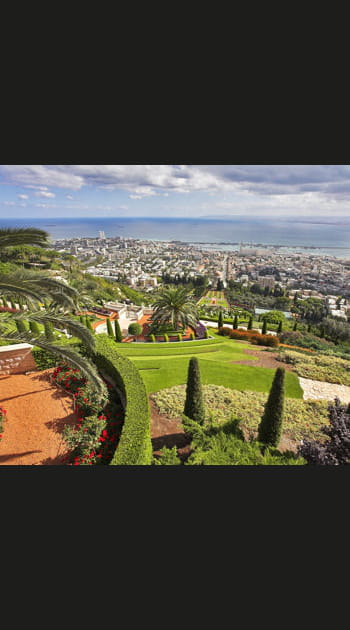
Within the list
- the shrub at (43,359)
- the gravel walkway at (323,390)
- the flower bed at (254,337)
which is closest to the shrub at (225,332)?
the flower bed at (254,337)

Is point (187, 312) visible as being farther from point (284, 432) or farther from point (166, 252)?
point (166, 252)

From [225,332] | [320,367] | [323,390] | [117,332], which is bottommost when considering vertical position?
[323,390]

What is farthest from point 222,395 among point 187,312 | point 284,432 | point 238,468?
point 187,312

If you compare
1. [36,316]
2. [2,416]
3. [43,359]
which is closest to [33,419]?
[2,416]

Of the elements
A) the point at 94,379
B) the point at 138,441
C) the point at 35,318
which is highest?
the point at 35,318

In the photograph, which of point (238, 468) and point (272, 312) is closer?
point (238, 468)

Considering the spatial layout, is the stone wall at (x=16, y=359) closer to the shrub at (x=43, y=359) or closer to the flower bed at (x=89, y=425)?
the shrub at (x=43, y=359)

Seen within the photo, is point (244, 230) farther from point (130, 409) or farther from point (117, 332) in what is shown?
point (130, 409)
